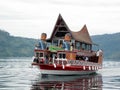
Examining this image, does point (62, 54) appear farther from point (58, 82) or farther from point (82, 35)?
point (82, 35)

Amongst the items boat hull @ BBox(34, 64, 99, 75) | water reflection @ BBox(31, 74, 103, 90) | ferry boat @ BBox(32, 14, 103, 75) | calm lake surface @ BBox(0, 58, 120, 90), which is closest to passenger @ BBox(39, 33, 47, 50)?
ferry boat @ BBox(32, 14, 103, 75)

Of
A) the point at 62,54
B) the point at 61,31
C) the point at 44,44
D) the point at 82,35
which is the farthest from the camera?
the point at 82,35

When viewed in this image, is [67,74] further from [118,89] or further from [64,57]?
[118,89]

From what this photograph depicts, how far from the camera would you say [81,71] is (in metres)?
78.0

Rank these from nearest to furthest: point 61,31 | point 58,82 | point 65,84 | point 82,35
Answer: point 65,84
point 58,82
point 61,31
point 82,35

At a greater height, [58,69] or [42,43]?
[42,43]

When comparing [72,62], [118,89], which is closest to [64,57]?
[72,62]

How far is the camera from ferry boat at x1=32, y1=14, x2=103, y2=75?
72.2 meters

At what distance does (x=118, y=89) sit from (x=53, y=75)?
85.4 feet

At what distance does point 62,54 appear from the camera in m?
73.4

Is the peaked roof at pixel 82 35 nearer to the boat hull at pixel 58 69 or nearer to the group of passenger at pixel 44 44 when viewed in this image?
the group of passenger at pixel 44 44

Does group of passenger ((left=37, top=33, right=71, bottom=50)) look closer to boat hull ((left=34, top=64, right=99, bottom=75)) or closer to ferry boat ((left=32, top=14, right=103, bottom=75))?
ferry boat ((left=32, top=14, right=103, bottom=75))

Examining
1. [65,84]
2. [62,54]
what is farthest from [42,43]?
[65,84]

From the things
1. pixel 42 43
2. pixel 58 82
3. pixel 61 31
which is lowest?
pixel 58 82
